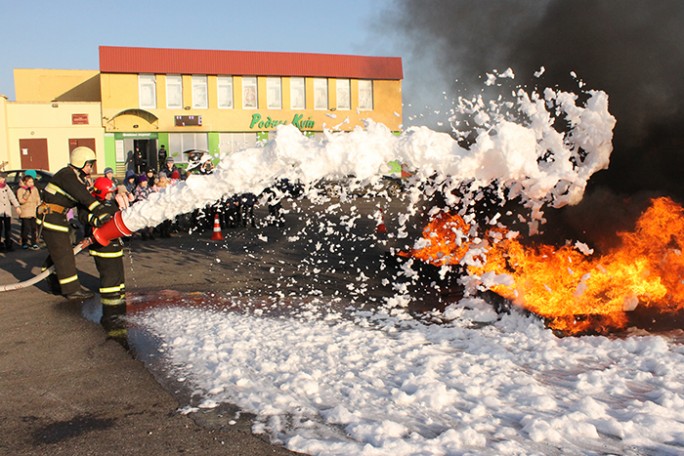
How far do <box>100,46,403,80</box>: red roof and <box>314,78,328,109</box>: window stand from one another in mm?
468

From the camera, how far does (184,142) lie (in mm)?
36906

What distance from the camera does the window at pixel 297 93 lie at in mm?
37875

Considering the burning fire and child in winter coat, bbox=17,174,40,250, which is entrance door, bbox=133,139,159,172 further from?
the burning fire

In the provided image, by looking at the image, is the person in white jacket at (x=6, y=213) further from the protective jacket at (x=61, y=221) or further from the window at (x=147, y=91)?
the window at (x=147, y=91)

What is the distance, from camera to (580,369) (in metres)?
4.92

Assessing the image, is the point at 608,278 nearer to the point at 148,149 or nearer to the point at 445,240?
the point at 445,240

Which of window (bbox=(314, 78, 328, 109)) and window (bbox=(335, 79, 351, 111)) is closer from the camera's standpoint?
window (bbox=(314, 78, 328, 109))

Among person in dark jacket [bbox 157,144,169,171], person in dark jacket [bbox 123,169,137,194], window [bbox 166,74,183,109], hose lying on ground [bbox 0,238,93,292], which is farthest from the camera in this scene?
window [bbox 166,74,183,109]

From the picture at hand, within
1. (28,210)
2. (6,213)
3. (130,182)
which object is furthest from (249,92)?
(6,213)

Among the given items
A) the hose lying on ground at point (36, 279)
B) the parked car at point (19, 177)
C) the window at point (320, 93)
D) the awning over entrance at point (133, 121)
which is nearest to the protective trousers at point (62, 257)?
the hose lying on ground at point (36, 279)

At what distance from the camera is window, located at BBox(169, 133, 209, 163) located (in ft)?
120

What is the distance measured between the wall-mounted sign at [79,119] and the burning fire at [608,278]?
32988 millimetres

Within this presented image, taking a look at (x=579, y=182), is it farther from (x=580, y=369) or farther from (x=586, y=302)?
(x=580, y=369)

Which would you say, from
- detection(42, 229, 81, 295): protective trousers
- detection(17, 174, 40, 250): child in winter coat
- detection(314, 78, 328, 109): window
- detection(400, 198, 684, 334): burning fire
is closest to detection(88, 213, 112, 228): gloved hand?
detection(42, 229, 81, 295): protective trousers
